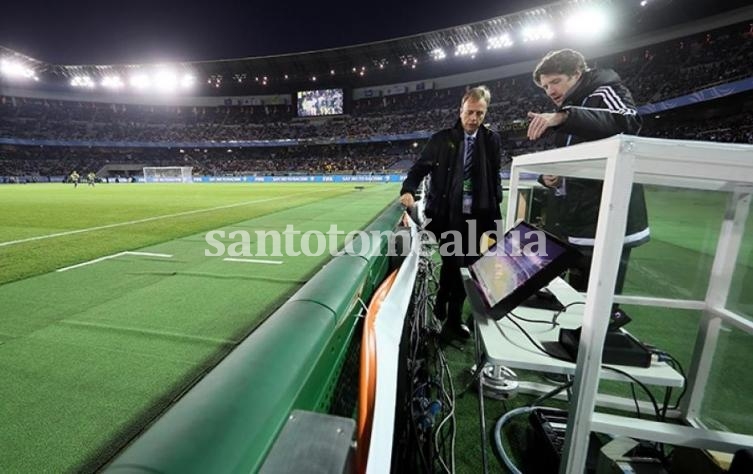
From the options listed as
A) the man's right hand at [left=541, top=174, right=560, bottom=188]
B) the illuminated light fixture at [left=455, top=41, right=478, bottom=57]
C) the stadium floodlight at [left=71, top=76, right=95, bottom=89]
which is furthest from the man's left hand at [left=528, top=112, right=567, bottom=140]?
the stadium floodlight at [left=71, top=76, right=95, bottom=89]

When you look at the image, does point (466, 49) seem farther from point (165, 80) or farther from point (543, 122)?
point (543, 122)

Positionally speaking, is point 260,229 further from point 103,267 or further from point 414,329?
point 414,329

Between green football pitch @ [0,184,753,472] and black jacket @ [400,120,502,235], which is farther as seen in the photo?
black jacket @ [400,120,502,235]

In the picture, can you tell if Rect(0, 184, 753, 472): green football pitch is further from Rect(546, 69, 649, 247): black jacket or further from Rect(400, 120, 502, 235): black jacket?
Rect(400, 120, 502, 235): black jacket

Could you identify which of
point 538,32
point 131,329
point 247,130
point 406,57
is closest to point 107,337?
point 131,329

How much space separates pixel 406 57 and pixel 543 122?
119 ft

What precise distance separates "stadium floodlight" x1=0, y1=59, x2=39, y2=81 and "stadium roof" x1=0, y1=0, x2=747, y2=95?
0.22 m

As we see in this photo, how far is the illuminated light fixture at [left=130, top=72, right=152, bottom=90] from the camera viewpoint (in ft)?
126

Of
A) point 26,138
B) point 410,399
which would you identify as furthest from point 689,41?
point 26,138

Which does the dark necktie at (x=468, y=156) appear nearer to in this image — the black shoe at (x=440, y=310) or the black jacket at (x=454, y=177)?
the black jacket at (x=454, y=177)

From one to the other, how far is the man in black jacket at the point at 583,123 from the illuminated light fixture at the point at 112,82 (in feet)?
166

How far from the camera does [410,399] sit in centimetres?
142

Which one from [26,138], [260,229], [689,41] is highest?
[689,41]

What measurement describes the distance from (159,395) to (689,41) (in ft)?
114
